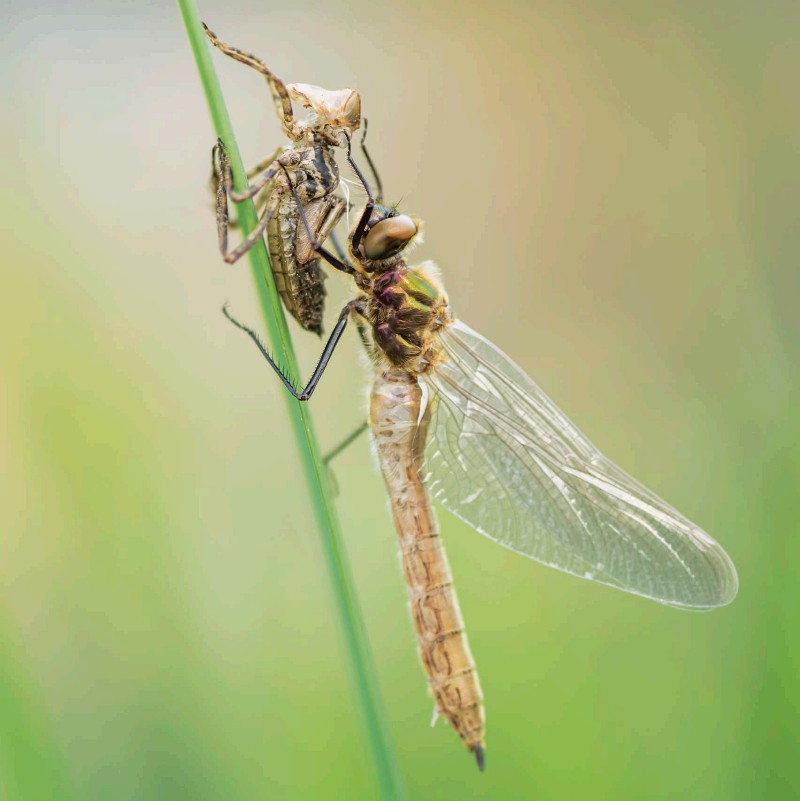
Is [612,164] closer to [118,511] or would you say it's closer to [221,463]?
[221,463]

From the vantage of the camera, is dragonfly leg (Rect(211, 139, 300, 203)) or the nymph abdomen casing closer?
dragonfly leg (Rect(211, 139, 300, 203))

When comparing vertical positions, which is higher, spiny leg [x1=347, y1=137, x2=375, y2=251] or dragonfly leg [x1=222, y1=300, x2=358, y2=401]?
spiny leg [x1=347, y1=137, x2=375, y2=251]

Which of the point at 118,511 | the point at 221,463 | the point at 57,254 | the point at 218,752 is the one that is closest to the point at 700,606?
the point at 218,752

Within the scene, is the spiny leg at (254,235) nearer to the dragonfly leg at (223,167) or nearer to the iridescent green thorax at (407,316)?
the dragonfly leg at (223,167)

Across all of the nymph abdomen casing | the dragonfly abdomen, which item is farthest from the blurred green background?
the nymph abdomen casing

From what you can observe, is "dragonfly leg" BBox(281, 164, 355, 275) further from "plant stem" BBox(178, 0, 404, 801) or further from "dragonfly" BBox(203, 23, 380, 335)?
"plant stem" BBox(178, 0, 404, 801)

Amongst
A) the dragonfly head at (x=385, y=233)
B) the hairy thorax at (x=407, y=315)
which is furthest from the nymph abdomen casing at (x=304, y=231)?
the hairy thorax at (x=407, y=315)

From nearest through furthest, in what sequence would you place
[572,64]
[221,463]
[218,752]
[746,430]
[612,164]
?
[218,752]
[746,430]
[221,463]
[612,164]
[572,64]
